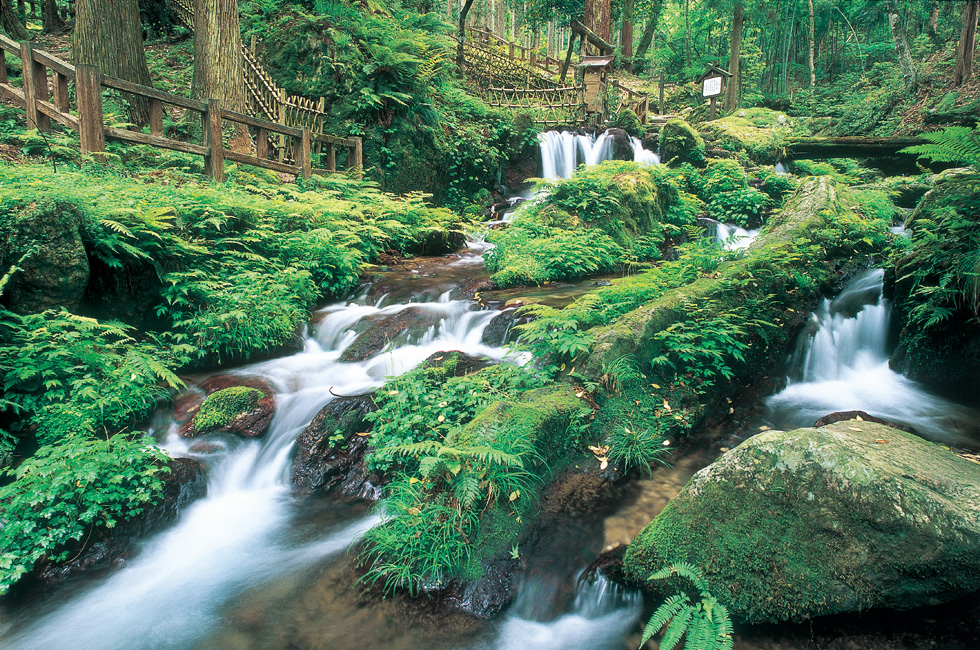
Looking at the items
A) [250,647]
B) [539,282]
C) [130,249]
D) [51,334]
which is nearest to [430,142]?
[539,282]

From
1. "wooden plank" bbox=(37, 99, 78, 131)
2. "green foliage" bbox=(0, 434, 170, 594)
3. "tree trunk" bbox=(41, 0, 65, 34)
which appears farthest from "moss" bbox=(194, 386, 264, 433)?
"tree trunk" bbox=(41, 0, 65, 34)

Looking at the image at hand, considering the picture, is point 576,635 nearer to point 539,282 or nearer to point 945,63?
point 539,282

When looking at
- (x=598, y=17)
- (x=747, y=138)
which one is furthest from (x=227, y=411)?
(x=598, y=17)

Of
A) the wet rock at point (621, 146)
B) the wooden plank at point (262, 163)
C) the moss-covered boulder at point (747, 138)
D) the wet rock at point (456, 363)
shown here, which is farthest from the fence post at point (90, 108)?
the moss-covered boulder at point (747, 138)

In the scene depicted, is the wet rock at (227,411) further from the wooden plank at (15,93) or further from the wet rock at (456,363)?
the wooden plank at (15,93)

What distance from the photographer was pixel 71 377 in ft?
16.1

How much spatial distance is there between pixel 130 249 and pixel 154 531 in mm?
3048

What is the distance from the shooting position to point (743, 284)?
20.9 ft

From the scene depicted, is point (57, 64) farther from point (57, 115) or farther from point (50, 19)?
point (50, 19)

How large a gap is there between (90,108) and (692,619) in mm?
9466

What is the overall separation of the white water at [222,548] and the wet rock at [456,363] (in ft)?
1.25

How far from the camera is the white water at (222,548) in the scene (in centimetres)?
348

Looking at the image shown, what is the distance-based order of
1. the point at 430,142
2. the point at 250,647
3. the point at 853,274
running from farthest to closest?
the point at 430,142 < the point at 853,274 < the point at 250,647

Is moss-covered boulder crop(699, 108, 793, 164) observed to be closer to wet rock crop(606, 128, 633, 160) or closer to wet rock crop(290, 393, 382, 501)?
wet rock crop(606, 128, 633, 160)
